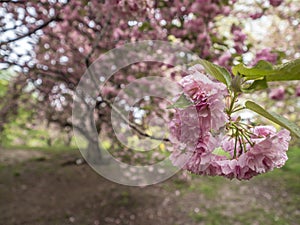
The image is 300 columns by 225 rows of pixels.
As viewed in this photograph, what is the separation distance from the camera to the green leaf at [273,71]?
2.01 feet

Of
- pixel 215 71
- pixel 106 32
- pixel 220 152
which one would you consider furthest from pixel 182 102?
pixel 106 32

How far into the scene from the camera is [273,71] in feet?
2.05

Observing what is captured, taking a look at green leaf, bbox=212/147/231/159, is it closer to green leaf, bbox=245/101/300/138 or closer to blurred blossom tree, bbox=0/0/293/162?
green leaf, bbox=245/101/300/138

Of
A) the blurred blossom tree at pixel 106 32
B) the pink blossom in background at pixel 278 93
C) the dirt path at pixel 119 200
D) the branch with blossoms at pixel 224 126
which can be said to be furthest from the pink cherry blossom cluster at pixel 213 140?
the dirt path at pixel 119 200

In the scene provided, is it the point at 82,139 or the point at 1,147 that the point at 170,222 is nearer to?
the point at 82,139

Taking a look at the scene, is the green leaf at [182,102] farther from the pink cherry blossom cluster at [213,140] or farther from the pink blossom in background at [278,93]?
the pink blossom in background at [278,93]

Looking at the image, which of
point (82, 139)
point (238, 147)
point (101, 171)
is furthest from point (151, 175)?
point (238, 147)

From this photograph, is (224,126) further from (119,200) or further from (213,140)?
(119,200)

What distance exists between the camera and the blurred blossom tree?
2.20 meters

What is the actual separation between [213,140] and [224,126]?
4 centimetres

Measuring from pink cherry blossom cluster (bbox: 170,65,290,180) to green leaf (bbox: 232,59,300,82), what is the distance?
6cm

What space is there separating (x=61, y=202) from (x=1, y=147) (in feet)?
9.21

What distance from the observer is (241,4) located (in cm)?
465

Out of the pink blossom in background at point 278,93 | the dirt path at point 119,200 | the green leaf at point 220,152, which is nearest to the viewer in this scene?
the green leaf at point 220,152
